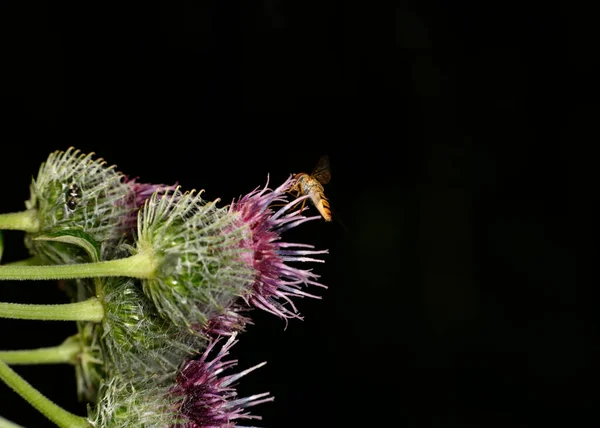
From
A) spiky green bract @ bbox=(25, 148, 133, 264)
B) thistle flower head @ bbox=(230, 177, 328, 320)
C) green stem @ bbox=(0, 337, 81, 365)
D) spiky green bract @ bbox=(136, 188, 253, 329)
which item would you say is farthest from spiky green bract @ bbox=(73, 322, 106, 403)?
thistle flower head @ bbox=(230, 177, 328, 320)

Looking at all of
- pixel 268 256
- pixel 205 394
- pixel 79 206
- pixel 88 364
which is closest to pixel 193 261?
pixel 268 256

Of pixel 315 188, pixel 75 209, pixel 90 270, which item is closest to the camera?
pixel 90 270

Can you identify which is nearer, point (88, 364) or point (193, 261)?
point (193, 261)

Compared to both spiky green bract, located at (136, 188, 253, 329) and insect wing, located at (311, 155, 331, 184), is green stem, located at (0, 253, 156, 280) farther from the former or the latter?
insect wing, located at (311, 155, 331, 184)

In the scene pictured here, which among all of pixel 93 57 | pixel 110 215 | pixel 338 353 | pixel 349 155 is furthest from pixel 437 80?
pixel 110 215

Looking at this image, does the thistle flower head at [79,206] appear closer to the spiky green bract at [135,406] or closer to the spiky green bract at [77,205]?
the spiky green bract at [77,205]

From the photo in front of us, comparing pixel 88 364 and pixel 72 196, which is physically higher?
pixel 72 196

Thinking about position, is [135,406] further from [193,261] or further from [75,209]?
[75,209]
